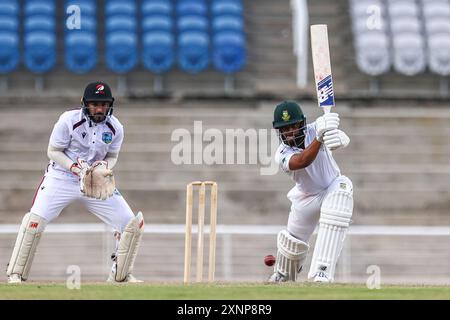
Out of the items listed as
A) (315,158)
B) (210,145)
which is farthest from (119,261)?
(210,145)

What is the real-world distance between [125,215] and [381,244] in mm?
4331

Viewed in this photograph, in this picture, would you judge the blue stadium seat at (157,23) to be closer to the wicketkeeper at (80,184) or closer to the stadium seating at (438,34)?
the stadium seating at (438,34)

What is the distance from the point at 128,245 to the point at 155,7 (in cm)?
821

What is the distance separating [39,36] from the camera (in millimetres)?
16328

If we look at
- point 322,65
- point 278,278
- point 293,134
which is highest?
point 322,65

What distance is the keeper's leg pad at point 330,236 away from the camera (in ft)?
28.1

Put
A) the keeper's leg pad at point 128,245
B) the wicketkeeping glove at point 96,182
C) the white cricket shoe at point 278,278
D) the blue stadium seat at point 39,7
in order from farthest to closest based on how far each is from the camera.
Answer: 1. the blue stadium seat at point 39,7
2. the white cricket shoe at point 278,278
3. the keeper's leg pad at point 128,245
4. the wicketkeeping glove at point 96,182

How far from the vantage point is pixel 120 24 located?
54.2 feet

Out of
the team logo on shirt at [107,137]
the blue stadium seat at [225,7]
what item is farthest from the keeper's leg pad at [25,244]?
the blue stadium seat at [225,7]

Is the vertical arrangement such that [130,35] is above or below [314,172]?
above

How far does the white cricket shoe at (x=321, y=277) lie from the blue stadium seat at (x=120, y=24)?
28.2 feet

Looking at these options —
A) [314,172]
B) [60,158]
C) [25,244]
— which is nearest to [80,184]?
[60,158]

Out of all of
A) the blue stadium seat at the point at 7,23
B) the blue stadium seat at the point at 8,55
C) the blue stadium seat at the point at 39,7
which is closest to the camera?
the blue stadium seat at the point at 8,55

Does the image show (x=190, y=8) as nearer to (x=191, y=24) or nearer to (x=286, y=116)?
(x=191, y=24)
